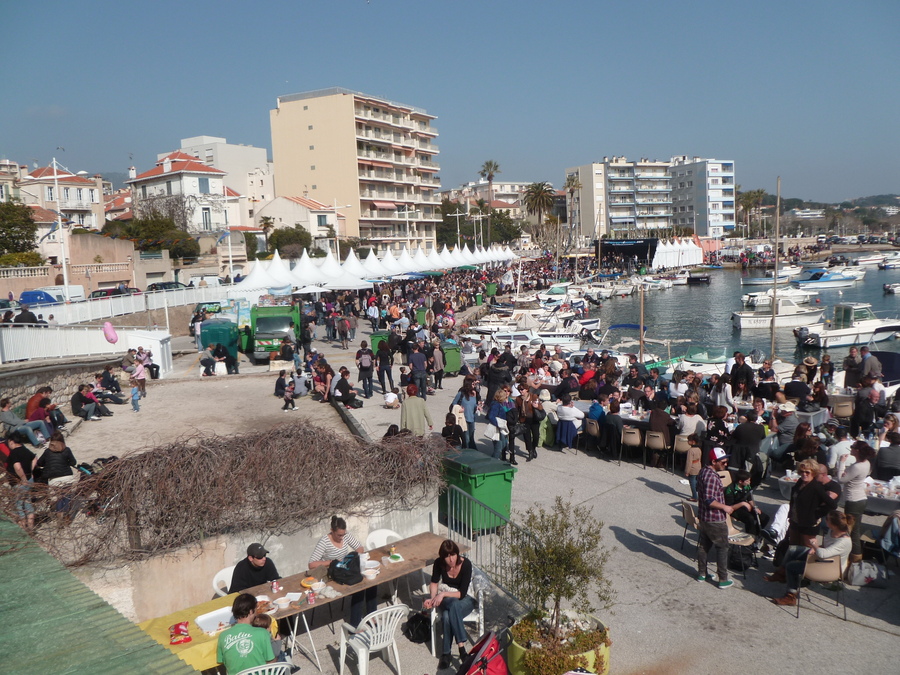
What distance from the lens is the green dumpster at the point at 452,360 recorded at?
2122cm

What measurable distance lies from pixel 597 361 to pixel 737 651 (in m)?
12.6

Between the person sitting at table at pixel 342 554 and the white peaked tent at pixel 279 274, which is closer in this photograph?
the person sitting at table at pixel 342 554

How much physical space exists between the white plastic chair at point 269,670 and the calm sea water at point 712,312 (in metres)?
29.3

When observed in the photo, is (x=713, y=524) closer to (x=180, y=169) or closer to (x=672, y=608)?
(x=672, y=608)

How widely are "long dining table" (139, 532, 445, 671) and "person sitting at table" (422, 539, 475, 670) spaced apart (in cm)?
44

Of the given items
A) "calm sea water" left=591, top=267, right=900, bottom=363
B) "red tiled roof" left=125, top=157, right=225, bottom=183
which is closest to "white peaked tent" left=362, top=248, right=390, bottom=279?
"calm sea water" left=591, top=267, right=900, bottom=363

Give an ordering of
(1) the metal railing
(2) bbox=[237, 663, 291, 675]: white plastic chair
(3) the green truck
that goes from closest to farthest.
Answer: (2) bbox=[237, 663, 291, 675]: white plastic chair, (1) the metal railing, (3) the green truck

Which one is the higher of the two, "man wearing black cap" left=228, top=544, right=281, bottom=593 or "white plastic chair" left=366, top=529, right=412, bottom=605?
"man wearing black cap" left=228, top=544, right=281, bottom=593

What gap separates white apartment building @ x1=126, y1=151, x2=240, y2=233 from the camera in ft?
228

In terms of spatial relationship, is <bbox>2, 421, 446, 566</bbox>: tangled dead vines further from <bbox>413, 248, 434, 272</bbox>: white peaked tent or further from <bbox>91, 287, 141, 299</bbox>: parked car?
<bbox>413, 248, 434, 272</bbox>: white peaked tent

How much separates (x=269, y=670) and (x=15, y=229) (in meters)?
42.8

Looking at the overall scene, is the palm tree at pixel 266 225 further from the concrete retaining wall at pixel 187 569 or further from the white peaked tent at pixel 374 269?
the concrete retaining wall at pixel 187 569

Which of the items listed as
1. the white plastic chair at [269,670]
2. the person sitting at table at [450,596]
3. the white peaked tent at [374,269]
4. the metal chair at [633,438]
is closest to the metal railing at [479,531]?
the person sitting at table at [450,596]

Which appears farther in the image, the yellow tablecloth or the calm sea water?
the calm sea water
